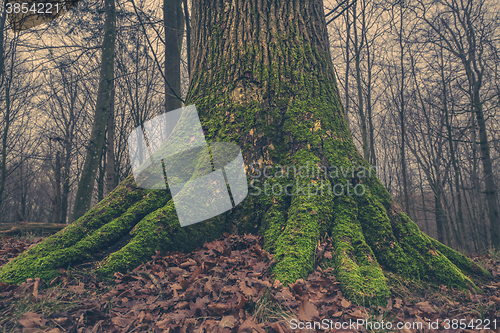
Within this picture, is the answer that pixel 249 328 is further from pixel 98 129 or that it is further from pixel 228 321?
pixel 98 129

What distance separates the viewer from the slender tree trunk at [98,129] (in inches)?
234

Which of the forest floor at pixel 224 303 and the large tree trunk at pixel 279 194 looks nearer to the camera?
the forest floor at pixel 224 303

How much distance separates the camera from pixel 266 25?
326cm

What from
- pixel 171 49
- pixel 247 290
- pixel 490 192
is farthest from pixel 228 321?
pixel 490 192

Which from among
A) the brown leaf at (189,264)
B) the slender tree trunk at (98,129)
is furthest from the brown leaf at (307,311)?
the slender tree trunk at (98,129)

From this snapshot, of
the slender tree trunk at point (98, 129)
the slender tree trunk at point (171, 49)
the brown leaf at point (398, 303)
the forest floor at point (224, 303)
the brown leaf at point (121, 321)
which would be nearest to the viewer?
the forest floor at point (224, 303)

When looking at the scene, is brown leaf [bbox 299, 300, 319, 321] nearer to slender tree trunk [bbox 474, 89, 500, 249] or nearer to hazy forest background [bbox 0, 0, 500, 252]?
hazy forest background [bbox 0, 0, 500, 252]

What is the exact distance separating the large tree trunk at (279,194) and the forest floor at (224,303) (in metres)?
0.13

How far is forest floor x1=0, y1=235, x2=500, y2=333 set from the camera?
1647 mm

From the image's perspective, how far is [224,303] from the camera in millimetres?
1820

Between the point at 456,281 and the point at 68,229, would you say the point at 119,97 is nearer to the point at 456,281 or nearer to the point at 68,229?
the point at 68,229

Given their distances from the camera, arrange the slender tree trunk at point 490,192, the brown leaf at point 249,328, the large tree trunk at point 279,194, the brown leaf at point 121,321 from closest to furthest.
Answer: the brown leaf at point 249,328
the brown leaf at point 121,321
the large tree trunk at point 279,194
the slender tree trunk at point 490,192

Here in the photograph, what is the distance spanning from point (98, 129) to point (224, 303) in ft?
18.4

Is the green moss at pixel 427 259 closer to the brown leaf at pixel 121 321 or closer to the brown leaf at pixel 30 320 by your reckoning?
the brown leaf at pixel 121 321
